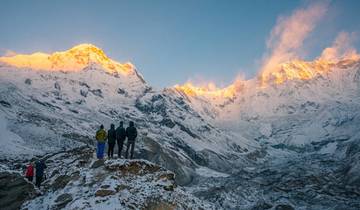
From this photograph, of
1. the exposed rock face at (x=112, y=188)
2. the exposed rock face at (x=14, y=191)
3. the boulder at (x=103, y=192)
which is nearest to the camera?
the exposed rock face at (x=112, y=188)

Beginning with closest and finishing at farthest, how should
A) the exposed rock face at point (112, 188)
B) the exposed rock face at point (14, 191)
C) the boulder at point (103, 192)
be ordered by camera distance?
the exposed rock face at point (112, 188)
the boulder at point (103, 192)
the exposed rock face at point (14, 191)

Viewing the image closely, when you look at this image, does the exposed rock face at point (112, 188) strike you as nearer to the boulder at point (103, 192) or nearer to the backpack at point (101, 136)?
the boulder at point (103, 192)

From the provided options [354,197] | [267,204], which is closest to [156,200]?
[267,204]

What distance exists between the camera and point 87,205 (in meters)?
31.0

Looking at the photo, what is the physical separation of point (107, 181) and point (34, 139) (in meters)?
135

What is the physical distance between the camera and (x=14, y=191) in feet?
119

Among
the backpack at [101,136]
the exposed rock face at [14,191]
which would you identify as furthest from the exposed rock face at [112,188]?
the backpack at [101,136]

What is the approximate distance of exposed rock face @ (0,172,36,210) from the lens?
3509 cm

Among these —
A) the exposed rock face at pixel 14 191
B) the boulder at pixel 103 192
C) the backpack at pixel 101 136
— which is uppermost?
the backpack at pixel 101 136

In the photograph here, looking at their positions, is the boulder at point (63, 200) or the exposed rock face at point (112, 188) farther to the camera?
the boulder at point (63, 200)

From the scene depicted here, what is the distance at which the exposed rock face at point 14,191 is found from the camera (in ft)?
115

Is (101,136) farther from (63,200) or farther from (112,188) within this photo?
(63,200)

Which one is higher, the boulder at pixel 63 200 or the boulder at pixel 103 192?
the boulder at pixel 103 192

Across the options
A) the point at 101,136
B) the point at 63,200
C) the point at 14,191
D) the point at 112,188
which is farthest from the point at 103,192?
the point at 14,191
